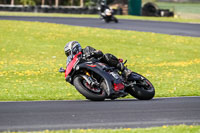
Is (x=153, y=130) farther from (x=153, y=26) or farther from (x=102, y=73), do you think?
(x=153, y=26)

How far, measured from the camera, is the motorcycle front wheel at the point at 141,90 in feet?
34.5

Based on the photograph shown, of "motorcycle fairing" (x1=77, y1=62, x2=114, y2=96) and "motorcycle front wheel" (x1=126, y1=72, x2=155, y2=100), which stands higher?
"motorcycle fairing" (x1=77, y1=62, x2=114, y2=96)

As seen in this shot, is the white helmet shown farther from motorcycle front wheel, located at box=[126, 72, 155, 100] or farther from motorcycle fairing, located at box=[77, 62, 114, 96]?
motorcycle front wheel, located at box=[126, 72, 155, 100]

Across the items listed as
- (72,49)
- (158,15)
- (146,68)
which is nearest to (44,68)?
(146,68)

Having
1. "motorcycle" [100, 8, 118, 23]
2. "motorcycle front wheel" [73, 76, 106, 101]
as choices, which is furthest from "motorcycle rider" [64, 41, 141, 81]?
"motorcycle" [100, 8, 118, 23]

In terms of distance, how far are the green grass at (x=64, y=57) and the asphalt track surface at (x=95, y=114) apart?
1.56 metres

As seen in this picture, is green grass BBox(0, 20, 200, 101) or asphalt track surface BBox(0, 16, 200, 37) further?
asphalt track surface BBox(0, 16, 200, 37)

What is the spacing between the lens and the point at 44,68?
17844 millimetres

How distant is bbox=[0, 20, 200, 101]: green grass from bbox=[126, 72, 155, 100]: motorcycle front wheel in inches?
50.4

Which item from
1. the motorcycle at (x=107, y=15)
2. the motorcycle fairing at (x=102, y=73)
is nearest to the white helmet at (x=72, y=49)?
the motorcycle fairing at (x=102, y=73)

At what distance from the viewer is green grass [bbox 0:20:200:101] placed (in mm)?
12719

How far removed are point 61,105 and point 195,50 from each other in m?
15.6

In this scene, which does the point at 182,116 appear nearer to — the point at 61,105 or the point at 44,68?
the point at 61,105

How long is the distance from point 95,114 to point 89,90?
4.13ft
